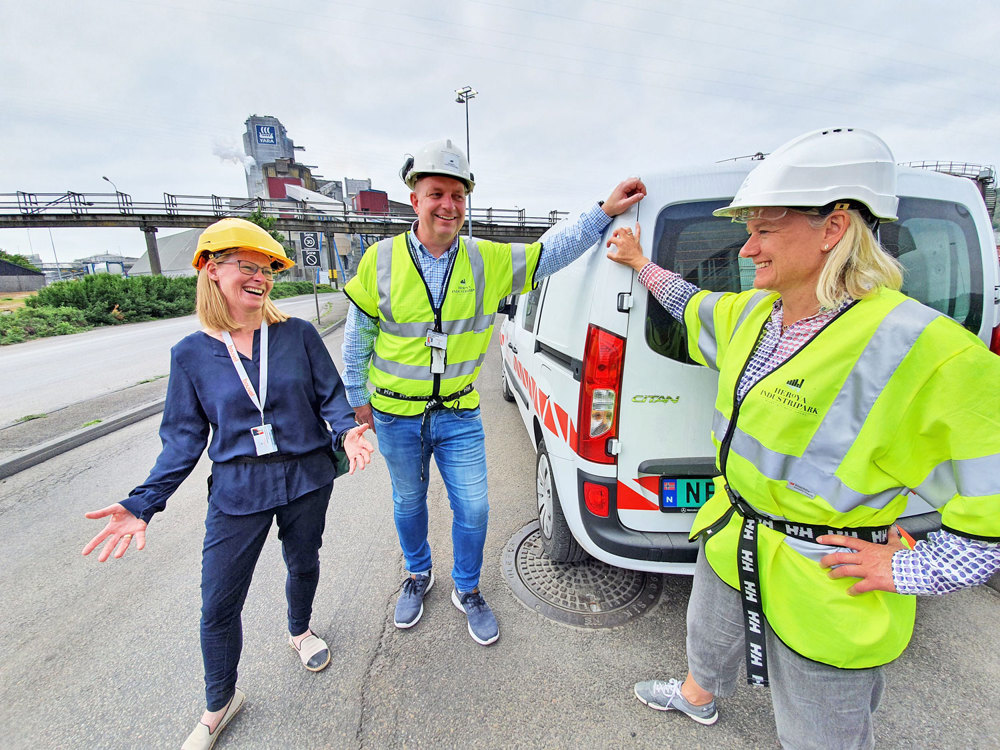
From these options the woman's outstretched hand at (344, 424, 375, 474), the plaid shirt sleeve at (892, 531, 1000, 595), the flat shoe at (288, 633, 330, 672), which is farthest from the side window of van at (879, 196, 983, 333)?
the flat shoe at (288, 633, 330, 672)

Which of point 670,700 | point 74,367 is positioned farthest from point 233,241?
point 74,367

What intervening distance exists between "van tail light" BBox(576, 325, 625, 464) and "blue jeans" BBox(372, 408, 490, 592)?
580 millimetres

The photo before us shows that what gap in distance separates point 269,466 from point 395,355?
711mm

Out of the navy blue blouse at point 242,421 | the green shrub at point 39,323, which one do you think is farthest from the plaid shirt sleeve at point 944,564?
the green shrub at point 39,323

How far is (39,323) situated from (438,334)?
747 inches

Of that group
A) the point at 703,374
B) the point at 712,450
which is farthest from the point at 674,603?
the point at 703,374

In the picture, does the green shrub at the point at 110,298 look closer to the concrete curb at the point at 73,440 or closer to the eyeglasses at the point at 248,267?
the concrete curb at the point at 73,440

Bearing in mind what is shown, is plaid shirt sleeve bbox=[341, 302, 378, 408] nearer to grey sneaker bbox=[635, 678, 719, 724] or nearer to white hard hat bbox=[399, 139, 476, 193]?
white hard hat bbox=[399, 139, 476, 193]

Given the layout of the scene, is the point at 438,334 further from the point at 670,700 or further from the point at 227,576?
the point at 670,700

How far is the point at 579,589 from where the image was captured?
2518 millimetres

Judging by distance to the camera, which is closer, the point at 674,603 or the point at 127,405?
the point at 674,603

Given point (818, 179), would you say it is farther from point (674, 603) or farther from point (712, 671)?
point (674, 603)

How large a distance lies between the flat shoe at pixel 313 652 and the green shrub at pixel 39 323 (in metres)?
16.5

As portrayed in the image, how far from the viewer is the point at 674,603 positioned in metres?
2.43
